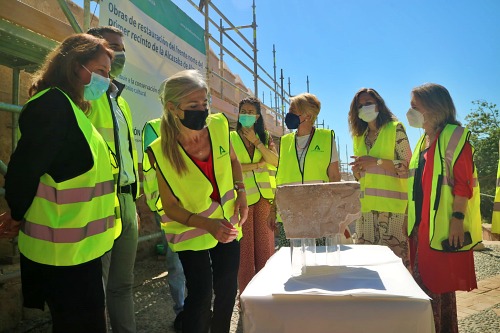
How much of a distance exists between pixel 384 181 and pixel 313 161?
546 millimetres

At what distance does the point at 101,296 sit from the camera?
60.1 inches

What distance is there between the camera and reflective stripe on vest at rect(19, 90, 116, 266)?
4.66 ft

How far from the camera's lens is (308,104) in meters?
3.00

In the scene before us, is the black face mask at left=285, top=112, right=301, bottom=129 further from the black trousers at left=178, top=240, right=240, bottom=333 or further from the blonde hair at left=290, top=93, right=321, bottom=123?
the black trousers at left=178, top=240, right=240, bottom=333

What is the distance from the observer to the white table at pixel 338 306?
1.15 meters

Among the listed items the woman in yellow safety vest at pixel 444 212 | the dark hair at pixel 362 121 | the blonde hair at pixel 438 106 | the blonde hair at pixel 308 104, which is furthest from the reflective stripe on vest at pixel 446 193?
the blonde hair at pixel 308 104

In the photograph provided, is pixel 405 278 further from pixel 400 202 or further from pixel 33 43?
pixel 33 43

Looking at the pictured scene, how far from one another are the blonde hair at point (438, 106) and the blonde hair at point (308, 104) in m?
A: 0.77

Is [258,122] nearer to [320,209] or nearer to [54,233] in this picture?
[320,209]

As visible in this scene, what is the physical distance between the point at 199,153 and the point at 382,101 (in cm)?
164

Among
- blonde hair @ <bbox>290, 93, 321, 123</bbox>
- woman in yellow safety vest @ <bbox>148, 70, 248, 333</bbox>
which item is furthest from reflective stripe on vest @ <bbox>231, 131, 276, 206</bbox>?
woman in yellow safety vest @ <bbox>148, 70, 248, 333</bbox>

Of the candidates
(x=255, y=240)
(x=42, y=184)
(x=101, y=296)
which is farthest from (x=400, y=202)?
(x=42, y=184)

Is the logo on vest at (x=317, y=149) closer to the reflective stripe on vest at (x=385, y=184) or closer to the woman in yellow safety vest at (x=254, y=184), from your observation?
the reflective stripe on vest at (x=385, y=184)

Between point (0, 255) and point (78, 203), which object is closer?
point (78, 203)
